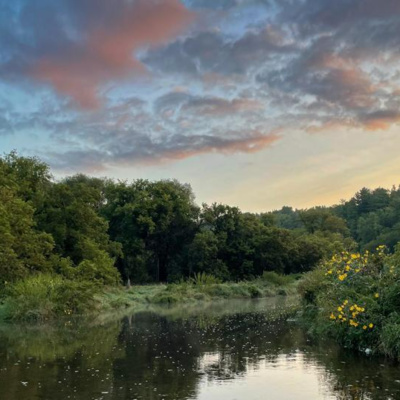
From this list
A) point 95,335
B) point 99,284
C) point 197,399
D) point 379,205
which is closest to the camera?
point 197,399

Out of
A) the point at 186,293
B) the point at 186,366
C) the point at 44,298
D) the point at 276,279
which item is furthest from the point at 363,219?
the point at 186,366

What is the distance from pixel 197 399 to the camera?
33.9 ft

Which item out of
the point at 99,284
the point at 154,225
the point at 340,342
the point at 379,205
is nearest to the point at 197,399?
the point at 340,342

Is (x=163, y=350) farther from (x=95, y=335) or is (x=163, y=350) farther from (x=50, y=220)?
(x=50, y=220)

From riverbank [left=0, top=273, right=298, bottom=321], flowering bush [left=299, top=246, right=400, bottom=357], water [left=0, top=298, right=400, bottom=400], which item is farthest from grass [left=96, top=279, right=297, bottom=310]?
flowering bush [left=299, top=246, right=400, bottom=357]

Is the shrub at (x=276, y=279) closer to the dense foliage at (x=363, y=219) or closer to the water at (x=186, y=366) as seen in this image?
the dense foliage at (x=363, y=219)

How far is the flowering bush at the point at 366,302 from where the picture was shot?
44.7 ft

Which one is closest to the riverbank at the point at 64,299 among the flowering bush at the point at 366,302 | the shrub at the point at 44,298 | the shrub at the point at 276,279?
the shrub at the point at 44,298

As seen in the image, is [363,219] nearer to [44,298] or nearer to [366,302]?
[44,298]

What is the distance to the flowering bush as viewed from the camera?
44.7ft

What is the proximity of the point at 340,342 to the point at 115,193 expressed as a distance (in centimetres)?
5099

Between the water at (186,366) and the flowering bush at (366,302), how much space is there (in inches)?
25.0

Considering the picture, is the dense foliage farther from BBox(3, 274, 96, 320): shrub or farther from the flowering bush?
the flowering bush

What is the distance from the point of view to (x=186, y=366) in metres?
13.9
